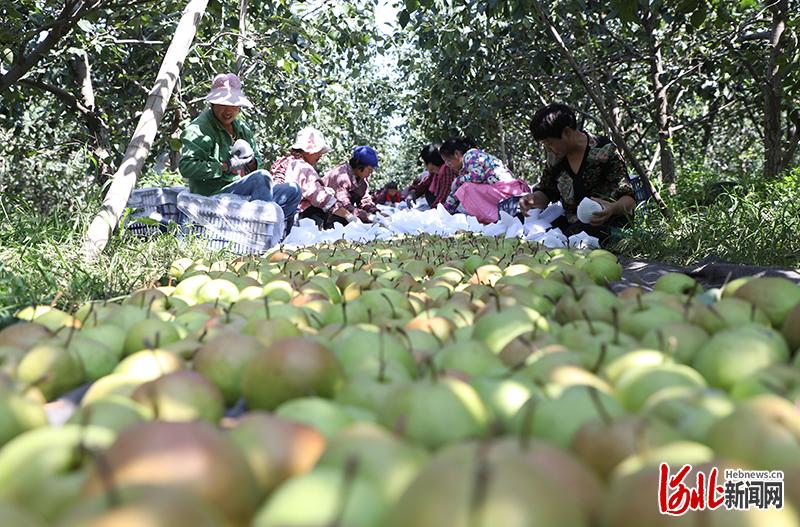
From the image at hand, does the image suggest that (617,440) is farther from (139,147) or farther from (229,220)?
(229,220)

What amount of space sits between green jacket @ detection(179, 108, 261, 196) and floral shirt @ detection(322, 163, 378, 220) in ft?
8.80

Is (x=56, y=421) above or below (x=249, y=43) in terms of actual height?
below

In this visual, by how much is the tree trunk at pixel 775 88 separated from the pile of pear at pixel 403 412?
15.7ft

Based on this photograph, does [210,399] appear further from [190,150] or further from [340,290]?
[190,150]

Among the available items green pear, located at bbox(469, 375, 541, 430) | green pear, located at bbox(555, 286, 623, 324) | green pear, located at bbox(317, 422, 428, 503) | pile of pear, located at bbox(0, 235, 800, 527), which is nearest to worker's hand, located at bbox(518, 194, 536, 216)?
pile of pear, located at bbox(0, 235, 800, 527)

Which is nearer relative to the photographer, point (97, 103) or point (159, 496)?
point (159, 496)

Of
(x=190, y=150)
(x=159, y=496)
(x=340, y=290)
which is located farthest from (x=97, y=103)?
(x=159, y=496)

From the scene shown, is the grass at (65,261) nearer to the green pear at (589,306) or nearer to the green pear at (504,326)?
the green pear at (504,326)

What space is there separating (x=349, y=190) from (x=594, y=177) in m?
4.43

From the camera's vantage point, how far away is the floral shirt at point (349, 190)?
8977 mm

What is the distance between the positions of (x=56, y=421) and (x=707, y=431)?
51.5 inches

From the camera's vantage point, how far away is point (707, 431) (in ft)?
3.44

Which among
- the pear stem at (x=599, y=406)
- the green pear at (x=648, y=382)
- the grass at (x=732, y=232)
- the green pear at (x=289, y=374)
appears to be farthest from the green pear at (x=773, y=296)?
the grass at (x=732, y=232)

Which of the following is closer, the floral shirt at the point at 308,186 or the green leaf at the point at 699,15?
the green leaf at the point at 699,15
